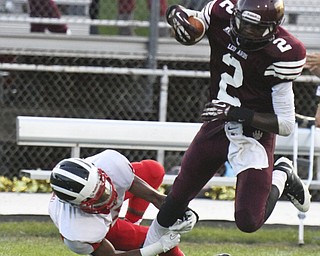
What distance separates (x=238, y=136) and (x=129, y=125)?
2.44m

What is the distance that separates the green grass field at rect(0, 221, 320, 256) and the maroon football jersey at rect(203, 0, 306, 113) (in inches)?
56.4

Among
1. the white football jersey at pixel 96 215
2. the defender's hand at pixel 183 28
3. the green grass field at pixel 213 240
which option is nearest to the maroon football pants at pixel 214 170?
the white football jersey at pixel 96 215

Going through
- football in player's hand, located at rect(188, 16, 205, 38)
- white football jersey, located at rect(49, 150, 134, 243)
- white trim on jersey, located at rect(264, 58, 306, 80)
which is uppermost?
football in player's hand, located at rect(188, 16, 205, 38)

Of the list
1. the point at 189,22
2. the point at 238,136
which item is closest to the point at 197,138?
the point at 238,136

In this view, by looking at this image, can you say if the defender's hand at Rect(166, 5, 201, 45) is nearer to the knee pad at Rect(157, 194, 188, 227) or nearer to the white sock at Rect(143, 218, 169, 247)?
the knee pad at Rect(157, 194, 188, 227)

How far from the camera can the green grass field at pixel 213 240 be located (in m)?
7.02

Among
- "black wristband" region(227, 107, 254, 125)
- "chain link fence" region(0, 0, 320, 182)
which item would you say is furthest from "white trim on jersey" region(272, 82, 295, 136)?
"chain link fence" region(0, 0, 320, 182)

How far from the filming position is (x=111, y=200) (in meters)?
5.70

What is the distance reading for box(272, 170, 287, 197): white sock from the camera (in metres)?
6.21

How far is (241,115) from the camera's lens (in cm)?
582

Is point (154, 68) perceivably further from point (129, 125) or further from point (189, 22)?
point (189, 22)

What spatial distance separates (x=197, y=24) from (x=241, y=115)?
60cm

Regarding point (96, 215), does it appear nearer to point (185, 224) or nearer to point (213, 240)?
point (185, 224)

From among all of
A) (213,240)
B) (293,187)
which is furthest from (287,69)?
(213,240)
